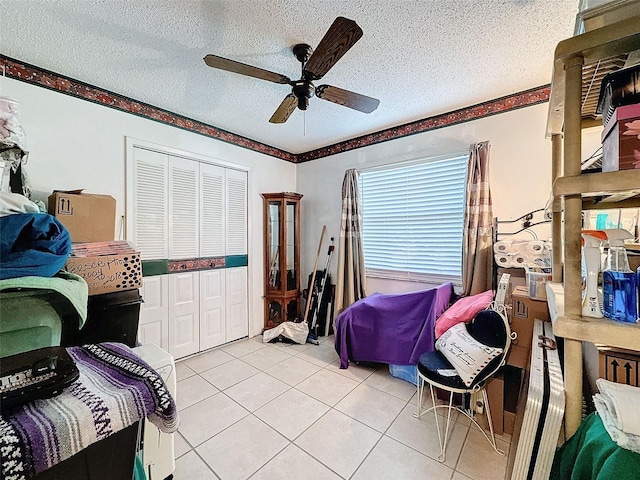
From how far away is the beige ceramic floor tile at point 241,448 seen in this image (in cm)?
157

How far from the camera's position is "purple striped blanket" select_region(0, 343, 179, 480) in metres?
0.46

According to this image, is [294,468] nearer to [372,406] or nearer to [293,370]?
[372,406]

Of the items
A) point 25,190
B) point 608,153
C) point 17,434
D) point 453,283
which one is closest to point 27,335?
point 17,434

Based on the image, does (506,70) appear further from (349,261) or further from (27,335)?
(27,335)

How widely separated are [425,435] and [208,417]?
5.22ft

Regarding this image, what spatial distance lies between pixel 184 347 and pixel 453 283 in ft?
10.1

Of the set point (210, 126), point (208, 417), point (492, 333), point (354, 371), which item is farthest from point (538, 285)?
point (210, 126)

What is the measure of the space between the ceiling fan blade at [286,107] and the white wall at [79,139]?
1.38 m

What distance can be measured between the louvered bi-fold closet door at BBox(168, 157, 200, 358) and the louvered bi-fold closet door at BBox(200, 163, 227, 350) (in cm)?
6

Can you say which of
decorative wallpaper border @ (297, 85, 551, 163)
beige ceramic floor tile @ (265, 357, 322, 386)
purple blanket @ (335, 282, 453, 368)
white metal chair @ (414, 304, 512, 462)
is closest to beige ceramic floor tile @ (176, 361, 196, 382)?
beige ceramic floor tile @ (265, 357, 322, 386)

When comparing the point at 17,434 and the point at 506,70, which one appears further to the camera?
the point at 506,70

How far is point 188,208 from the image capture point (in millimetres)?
3035

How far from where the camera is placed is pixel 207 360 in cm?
297

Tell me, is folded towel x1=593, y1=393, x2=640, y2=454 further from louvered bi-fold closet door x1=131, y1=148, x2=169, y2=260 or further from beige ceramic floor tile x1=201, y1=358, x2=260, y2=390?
louvered bi-fold closet door x1=131, y1=148, x2=169, y2=260
